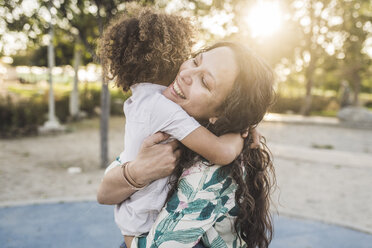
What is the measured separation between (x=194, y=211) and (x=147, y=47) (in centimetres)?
76

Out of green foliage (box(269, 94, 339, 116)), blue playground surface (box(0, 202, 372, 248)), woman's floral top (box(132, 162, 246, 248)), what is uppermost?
woman's floral top (box(132, 162, 246, 248))

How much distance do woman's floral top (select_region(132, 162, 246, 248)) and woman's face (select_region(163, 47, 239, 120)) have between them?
26cm

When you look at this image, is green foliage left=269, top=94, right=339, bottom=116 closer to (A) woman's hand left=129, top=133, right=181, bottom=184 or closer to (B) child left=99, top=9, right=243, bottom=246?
Answer: (B) child left=99, top=9, right=243, bottom=246

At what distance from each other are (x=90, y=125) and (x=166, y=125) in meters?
13.9

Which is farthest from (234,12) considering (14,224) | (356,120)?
(356,120)

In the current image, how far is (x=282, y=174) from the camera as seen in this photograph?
737 centimetres

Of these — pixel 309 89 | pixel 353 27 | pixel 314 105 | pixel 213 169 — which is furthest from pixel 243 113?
pixel 314 105

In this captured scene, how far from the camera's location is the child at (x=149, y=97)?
4.57 ft

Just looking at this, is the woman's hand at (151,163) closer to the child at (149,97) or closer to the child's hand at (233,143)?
the child at (149,97)

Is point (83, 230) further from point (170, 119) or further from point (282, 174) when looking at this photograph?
point (282, 174)

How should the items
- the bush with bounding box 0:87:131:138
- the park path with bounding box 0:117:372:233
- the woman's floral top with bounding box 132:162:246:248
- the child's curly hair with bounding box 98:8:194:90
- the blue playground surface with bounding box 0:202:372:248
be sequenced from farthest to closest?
the bush with bounding box 0:87:131:138 → the park path with bounding box 0:117:372:233 → the blue playground surface with bounding box 0:202:372:248 → the child's curly hair with bounding box 98:8:194:90 → the woman's floral top with bounding box 132:162:246:248

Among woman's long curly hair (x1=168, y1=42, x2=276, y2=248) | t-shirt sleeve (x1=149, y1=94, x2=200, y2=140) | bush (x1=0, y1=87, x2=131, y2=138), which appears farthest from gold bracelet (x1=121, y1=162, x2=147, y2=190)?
bush (x1=0, y1=87, x2=131, y2=138)

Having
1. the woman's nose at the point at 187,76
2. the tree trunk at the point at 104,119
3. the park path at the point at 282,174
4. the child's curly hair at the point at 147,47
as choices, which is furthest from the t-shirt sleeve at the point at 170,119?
the tree trunk at the point at 104,119

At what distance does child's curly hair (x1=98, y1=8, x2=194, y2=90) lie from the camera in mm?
1565
